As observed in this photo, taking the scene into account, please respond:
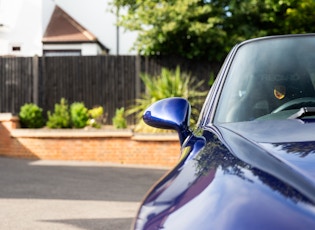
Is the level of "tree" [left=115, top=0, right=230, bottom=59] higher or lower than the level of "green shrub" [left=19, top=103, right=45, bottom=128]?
higher

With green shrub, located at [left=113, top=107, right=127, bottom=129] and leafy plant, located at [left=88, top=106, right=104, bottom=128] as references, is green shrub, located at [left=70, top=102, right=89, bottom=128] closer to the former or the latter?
leafy plant, located at [left=88, top=106, right=104, bottom=128]

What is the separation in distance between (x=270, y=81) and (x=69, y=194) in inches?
231

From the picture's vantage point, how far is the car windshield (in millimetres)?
2697

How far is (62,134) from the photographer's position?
13289mm

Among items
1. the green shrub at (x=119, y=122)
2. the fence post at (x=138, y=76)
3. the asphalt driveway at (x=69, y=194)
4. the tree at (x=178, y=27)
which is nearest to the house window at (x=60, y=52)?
the tree at (x=178, y=27)

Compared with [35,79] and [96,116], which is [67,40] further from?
[96,116]

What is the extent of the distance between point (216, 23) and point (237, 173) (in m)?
15.3

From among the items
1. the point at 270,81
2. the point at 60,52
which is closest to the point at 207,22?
the point at 60,52

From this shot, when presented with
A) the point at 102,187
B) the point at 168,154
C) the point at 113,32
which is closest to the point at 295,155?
the point at 102,187

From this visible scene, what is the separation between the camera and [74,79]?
16469mm

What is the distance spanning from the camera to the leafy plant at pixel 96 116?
1509 cm

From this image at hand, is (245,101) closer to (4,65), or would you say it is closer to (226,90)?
(226,90)

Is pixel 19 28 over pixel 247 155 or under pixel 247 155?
over

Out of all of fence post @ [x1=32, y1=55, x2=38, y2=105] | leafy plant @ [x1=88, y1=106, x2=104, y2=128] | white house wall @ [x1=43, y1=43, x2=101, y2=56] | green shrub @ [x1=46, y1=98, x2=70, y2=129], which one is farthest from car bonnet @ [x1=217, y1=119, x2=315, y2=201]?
white house wall @ [x1=43, y1=43, x2=101, y2=56]
